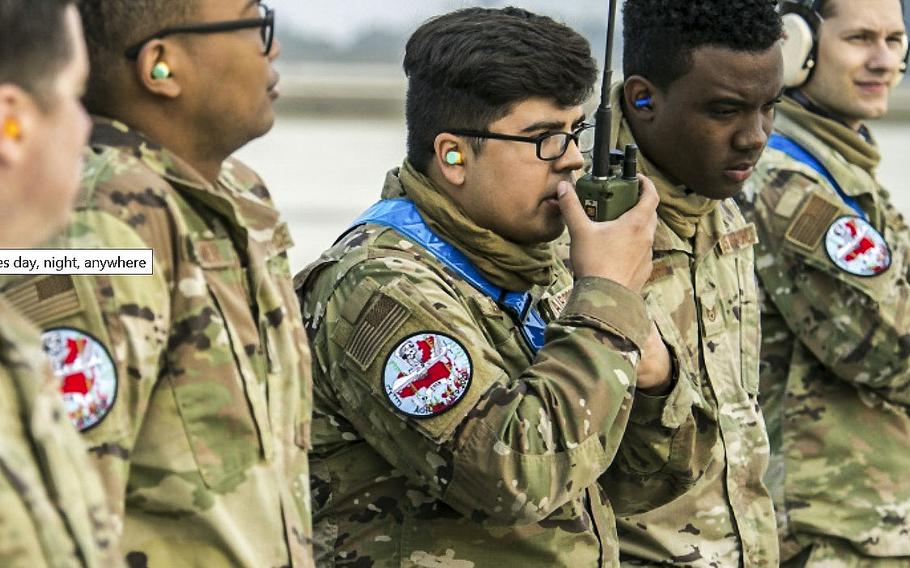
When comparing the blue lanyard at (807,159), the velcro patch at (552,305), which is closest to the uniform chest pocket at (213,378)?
the velcro patch at (552,305)

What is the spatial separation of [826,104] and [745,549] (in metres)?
1.74

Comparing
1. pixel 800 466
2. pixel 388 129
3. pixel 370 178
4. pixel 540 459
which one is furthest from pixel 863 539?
pixel 388 129

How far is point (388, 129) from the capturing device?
55.0ft

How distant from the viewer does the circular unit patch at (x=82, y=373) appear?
218cm

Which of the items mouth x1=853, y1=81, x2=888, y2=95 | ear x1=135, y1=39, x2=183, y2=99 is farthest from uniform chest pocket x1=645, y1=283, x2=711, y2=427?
mouth x1=853, y1=81, x2=888, y2=95

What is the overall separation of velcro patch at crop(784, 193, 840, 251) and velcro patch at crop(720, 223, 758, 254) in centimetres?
41

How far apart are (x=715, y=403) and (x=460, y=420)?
1.00 metres

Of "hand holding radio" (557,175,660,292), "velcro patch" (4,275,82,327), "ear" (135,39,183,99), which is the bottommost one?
"hand holding radio" (557,175,660,292)

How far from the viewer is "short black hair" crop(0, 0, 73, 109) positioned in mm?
1763

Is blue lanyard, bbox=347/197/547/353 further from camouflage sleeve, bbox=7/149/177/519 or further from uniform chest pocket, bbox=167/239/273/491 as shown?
camouflage sleeve, bbox=7/149/177/519

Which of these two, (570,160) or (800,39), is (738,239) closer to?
(570,160)

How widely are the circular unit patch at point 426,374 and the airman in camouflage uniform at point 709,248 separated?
85 cm

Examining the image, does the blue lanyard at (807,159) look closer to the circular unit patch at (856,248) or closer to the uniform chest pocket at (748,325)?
the circular unit patch at (856,248)

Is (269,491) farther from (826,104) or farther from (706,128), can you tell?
(826,104)
